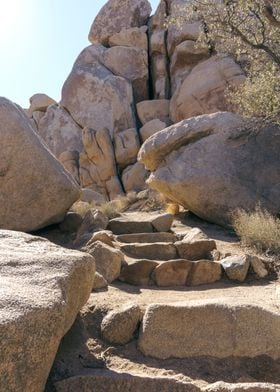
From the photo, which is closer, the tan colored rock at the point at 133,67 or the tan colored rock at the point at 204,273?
the tan colored rock at the point at 204,273

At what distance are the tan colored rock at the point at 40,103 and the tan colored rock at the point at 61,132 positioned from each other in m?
3.41

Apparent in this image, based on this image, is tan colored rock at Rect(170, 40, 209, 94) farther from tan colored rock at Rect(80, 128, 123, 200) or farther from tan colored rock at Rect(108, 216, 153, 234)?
tan colored rock at Rect(108, 216, 153, 234)

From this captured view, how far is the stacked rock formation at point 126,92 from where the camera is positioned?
21.2 metres

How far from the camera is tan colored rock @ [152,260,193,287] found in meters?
Answer: 6.59

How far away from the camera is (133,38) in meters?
24.9

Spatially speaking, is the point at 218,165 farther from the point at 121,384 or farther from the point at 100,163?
the point at 100,163

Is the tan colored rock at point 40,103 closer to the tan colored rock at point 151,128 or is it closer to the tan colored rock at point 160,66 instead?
the tan colored rock at point 160,66

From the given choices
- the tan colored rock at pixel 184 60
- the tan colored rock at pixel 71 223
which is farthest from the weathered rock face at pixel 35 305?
the tan colored rock at pixel 184 60

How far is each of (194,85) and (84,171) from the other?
21.3 ft

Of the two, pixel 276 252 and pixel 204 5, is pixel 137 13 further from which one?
pixel 276 252

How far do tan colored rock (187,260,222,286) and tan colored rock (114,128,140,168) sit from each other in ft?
50.9

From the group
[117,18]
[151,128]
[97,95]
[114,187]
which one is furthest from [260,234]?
[117,18]

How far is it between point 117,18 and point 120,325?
24221 millimetres

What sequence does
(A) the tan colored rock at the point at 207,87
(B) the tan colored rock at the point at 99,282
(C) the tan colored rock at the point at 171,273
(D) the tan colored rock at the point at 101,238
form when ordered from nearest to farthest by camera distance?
1. (B) the tan colored rock at the point at 99,282
2. (C) the tan colored rock at the point at 171,273
3. (D) the tan colored rock at the point at 101,238
4. (A) the tan colored rock at the point at 207,87
